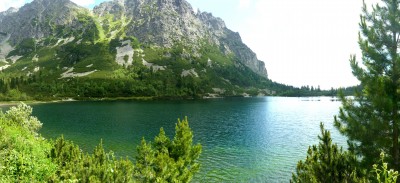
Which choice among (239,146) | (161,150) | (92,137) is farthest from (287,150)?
(92,137)

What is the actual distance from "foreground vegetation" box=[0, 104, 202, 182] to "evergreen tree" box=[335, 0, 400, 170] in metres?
17.3

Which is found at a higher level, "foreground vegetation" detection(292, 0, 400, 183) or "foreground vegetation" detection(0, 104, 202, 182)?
"foreground vegetation" detection(292, 0, 400, 183)

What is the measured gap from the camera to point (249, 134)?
9262 cm

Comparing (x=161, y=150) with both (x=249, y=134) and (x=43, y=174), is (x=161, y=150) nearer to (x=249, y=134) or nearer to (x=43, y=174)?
(x=43, y=174)

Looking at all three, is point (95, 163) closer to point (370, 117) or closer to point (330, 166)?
point (330, 166)

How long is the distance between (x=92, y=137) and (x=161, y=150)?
57.7 m

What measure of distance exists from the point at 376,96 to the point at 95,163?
26.2 m

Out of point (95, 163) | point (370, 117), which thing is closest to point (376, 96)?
point (370, 117)

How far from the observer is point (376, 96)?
22625mm

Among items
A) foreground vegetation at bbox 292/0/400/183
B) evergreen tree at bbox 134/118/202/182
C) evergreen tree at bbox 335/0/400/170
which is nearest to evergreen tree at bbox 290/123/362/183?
foreground vegetation at bbox 292/0/400/183

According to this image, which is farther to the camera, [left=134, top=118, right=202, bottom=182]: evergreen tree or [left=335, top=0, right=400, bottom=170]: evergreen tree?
[left=134, top=118, right=202, bottom=182]: evergreen tree

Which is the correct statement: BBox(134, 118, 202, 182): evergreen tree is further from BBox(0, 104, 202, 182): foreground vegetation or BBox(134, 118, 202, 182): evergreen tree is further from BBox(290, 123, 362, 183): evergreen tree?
BBox(290, 123, 362, 183): evergreen tree

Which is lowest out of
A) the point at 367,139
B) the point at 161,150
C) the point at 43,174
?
the point at 43,174

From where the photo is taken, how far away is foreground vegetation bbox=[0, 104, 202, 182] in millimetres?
23531
